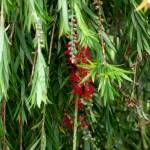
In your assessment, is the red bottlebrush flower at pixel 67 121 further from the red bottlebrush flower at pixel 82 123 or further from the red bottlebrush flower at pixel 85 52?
the red bottlebrush flower at pixel 85 52

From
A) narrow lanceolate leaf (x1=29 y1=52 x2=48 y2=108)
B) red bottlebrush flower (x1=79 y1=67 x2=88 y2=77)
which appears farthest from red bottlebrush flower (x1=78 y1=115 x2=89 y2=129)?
narrow lanceolate leaf (x1=29 y1=52 x2=48 y2=108)

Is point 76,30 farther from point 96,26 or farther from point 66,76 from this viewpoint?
point 66,76

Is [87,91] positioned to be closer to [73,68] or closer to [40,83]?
[73,68]

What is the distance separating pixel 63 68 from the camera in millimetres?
2115

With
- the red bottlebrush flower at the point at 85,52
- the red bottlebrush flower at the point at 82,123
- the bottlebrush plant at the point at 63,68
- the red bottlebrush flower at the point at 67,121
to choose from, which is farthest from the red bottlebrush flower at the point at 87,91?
the red bottlebrush flower at the point at 67,121

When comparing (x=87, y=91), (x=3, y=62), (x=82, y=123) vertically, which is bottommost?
(x=82, y=123)

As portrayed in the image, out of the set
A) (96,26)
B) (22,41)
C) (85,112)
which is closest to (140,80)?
(85,112)

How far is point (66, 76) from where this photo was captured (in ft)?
6.99

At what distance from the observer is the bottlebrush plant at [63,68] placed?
1573mm

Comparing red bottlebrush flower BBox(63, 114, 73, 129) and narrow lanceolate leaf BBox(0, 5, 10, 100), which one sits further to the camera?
red bottlebrush flower BBox(63, 114, 73, 129)

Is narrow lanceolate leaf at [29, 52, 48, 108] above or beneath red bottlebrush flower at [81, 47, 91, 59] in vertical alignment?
beneath

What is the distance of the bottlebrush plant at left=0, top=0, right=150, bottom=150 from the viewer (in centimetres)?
157

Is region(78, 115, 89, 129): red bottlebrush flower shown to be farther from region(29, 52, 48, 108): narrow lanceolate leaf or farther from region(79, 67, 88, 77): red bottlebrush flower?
region(29, 52, 48, 108): narrow lanceolate leaf

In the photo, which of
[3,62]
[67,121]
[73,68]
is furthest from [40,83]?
[67,121]
